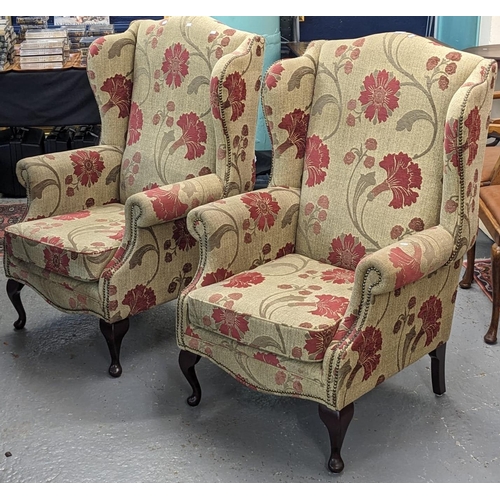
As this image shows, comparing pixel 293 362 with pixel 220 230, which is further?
pixel 220 230

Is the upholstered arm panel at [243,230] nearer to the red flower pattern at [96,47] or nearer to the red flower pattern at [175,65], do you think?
the red flower pattern at [175,65]

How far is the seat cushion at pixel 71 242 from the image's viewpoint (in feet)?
7.84

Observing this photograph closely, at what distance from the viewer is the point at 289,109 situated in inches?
92.2

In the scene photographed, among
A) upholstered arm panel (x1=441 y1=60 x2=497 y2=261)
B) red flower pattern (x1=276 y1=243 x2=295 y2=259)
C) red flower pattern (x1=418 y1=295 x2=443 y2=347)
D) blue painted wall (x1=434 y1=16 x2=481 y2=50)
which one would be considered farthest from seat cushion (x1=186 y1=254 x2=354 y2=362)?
blue painted wall (x1=434 y1=16 x2=481 y2=50)

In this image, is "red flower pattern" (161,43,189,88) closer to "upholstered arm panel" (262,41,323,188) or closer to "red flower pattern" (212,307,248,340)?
"upholstered arm panel" (262,41,323,188)

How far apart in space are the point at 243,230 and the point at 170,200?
278 millimetres

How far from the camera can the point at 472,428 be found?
7.02ft

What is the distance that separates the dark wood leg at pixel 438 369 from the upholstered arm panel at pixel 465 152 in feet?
1.07

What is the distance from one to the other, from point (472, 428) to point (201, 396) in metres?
0.79

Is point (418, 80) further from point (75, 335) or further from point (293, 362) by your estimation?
point (75, 335)

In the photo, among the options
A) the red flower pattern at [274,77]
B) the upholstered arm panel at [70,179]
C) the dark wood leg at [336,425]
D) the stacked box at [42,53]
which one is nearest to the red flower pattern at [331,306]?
the dark wood leg at [336,425]

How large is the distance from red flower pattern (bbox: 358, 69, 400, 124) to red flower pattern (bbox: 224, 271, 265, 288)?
564mm

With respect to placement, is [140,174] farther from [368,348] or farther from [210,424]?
[368,348]
